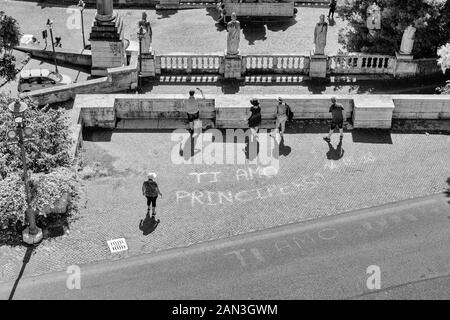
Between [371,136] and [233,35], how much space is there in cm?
799

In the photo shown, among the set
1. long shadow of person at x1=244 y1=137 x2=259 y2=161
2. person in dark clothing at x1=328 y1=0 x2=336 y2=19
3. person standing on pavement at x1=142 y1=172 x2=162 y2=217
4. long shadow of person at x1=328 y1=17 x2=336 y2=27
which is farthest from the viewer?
long shadow of person at x1=328 y1=17 x2=336 y2=27

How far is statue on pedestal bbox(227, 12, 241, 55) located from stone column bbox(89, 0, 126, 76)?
5175mm

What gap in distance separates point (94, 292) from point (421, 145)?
12.8 meters

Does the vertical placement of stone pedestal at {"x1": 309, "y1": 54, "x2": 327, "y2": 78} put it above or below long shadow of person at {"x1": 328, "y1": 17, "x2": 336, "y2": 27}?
below

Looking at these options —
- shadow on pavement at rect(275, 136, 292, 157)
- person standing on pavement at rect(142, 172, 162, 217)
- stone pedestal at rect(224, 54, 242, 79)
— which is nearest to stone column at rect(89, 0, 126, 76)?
stone pedestal at rect(224, 54, 242, 79)

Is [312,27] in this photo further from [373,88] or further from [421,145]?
[421,145]

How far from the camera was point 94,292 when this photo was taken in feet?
58.7

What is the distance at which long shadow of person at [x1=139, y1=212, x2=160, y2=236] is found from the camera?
66.4ft

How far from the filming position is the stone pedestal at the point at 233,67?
98.0 ft

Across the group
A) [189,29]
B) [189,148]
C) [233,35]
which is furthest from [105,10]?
[189,148]

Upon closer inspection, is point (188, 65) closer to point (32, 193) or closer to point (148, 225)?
point (148, 225)

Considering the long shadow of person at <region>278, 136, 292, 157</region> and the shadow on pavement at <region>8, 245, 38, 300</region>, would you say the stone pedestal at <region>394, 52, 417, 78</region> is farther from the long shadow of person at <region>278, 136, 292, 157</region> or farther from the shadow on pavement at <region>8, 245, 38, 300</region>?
the shadow on pavement at <region>8, 245, 38, 300</region>

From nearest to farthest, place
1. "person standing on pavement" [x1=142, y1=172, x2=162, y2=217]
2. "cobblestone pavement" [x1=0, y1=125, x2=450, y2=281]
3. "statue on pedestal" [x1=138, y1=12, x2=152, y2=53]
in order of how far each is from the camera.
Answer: "cobblestone pavement" [x1=0, y1=125, x2=450, y2=281]
"person standing on pavement" [x1=142, y1=172, x2=162, y2=217]
"statue on pedestal" [x1=138, y1=12, x2=152, y2=53]
